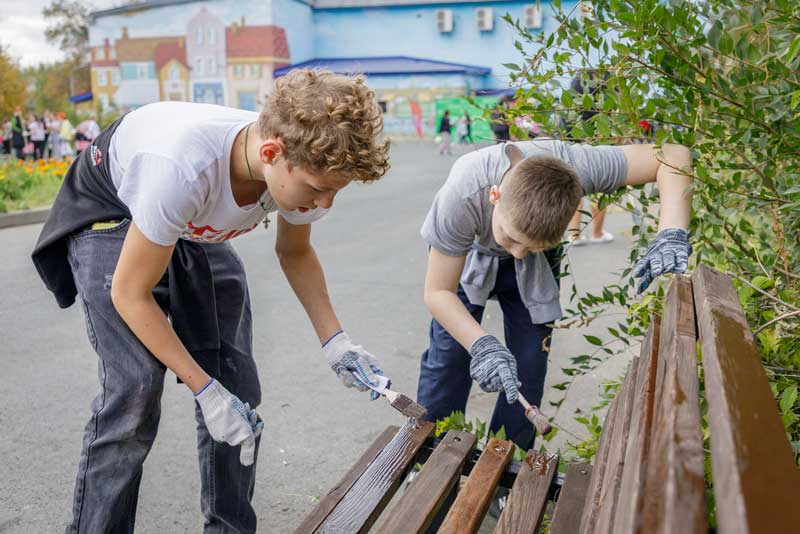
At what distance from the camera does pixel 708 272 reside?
5.71 feet

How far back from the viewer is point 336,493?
1.93 meters

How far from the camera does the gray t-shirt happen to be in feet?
7.88

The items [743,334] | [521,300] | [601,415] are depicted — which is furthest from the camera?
[601,415]

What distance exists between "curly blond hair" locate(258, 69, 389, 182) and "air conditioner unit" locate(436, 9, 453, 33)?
117ft

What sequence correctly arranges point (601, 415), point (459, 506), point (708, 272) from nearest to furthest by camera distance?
point (708, 272) → point (459, 506) → point (601, 415)

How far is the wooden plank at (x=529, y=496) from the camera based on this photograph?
5.96ft

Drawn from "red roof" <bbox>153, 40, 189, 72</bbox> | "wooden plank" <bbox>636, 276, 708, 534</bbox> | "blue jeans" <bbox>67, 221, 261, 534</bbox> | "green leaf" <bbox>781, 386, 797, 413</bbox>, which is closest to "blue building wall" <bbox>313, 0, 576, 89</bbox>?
"red roof" <bbox>153, 40, 189, 72</bbox>

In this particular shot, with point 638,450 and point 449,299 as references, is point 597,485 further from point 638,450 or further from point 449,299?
point 449,299

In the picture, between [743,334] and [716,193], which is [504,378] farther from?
[743,334]

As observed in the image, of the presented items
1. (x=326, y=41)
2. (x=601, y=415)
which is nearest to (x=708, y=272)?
(x=601, y=415)

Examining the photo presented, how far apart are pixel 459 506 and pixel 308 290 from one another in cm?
86

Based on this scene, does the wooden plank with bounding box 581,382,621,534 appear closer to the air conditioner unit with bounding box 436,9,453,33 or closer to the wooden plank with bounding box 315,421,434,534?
the wooden plank with bounding box 315,421,434,534

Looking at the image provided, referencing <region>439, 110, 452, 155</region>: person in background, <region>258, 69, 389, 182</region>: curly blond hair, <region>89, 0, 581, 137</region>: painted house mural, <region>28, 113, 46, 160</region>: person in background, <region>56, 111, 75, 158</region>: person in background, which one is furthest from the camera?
<region>89, 0, 581, 137</region>: painted house mural

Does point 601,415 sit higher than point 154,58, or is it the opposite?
point 154,58
